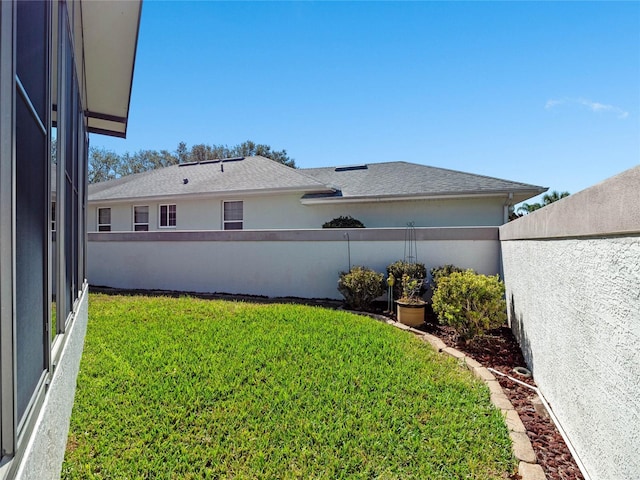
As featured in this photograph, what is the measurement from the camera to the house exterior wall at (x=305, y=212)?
13008mm

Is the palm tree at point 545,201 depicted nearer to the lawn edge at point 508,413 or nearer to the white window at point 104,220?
the lawn edge at point 508,413

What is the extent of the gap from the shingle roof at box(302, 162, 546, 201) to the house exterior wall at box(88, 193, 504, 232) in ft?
1.75

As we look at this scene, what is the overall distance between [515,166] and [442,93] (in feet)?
36.7

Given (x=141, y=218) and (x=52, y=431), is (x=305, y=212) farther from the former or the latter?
(x=52, y=431)

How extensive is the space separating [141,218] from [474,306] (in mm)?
16341

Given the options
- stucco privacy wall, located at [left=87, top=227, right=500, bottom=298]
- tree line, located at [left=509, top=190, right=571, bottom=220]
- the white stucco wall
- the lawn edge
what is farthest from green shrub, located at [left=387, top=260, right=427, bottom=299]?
tree line, located at [left=509, top=190, right=571, bottom=220]

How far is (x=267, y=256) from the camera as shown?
11148 millimetres

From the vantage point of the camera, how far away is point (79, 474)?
2.85 m

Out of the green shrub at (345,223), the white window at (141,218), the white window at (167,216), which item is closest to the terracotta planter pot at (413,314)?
the green shrub at (345,223)

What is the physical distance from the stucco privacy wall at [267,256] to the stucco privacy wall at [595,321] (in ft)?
16.4

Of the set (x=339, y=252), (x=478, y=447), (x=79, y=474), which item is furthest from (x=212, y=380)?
(x=339, y=252)

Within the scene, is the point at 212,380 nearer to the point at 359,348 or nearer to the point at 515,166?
the point at 359,348

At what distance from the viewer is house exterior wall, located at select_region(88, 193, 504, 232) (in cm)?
1301

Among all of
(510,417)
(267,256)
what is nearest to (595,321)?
(510,417)
